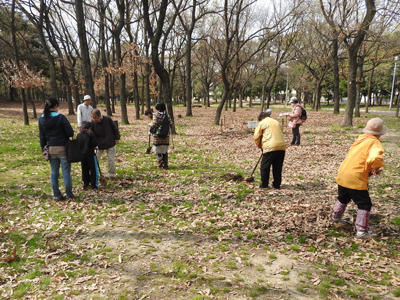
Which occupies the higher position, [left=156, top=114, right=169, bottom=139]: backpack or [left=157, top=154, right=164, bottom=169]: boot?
[left=156, top=114, right=169, bottom=139]: backpack

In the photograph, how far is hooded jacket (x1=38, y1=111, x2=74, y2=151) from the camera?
5.62m

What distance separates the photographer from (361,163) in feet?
13.7

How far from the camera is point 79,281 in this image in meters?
3.53

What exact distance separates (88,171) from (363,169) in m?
6.36

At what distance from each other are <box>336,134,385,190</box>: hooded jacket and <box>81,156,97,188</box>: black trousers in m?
5.81

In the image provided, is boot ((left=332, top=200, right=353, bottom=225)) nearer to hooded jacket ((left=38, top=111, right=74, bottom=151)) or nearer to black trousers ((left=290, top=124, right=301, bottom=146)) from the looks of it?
hooded jacket ((left=38, top=111, right=74, bottom=151))

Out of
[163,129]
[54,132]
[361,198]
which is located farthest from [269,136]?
[54,132]

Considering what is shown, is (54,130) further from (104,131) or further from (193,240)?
(193,240)

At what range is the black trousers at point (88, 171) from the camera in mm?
6648

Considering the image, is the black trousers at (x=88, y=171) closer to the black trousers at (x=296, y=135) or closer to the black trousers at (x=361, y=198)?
the black trousers at (x=361, y=198)

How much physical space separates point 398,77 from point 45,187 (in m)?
51.9

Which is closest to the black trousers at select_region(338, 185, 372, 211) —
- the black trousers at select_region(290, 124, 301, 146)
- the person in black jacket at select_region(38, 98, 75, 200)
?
the person in black jacket at select_region(38, 98, 75, 200)

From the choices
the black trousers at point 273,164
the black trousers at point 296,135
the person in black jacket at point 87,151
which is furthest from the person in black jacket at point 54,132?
the black trousers at point 296,135

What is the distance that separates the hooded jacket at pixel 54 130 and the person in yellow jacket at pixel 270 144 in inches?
183
